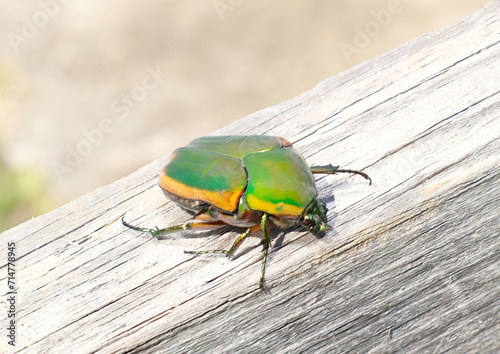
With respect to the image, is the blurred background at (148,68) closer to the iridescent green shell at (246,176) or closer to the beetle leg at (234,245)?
the iridescent green shell at (246,176)

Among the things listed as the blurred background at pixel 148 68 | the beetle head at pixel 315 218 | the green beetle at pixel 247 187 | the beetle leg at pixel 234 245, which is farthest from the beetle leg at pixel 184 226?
the blurred background at pixel 148 68

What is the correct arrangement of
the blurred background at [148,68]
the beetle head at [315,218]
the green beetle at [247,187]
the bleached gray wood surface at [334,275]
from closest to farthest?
1. the bleached gray wood surface at [334,275]
2. the beetle head at [315,218]
3. the green beetle at [247,187]
4. the blurred background at [148,68]

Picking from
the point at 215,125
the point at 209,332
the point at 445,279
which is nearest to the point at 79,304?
the point at 209,332

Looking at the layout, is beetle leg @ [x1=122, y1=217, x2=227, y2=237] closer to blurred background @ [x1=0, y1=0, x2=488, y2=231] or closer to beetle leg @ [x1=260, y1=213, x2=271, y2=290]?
beetle leg @ [x1=260, y1=213, x2=271, y2=290]

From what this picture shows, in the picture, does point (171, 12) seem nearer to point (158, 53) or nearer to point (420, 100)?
point (158, 53)

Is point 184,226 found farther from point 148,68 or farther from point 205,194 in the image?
point 148,68

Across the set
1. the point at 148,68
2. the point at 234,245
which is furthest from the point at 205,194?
the point at 148,68

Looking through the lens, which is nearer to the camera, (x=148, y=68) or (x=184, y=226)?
(x=184, y=226)
